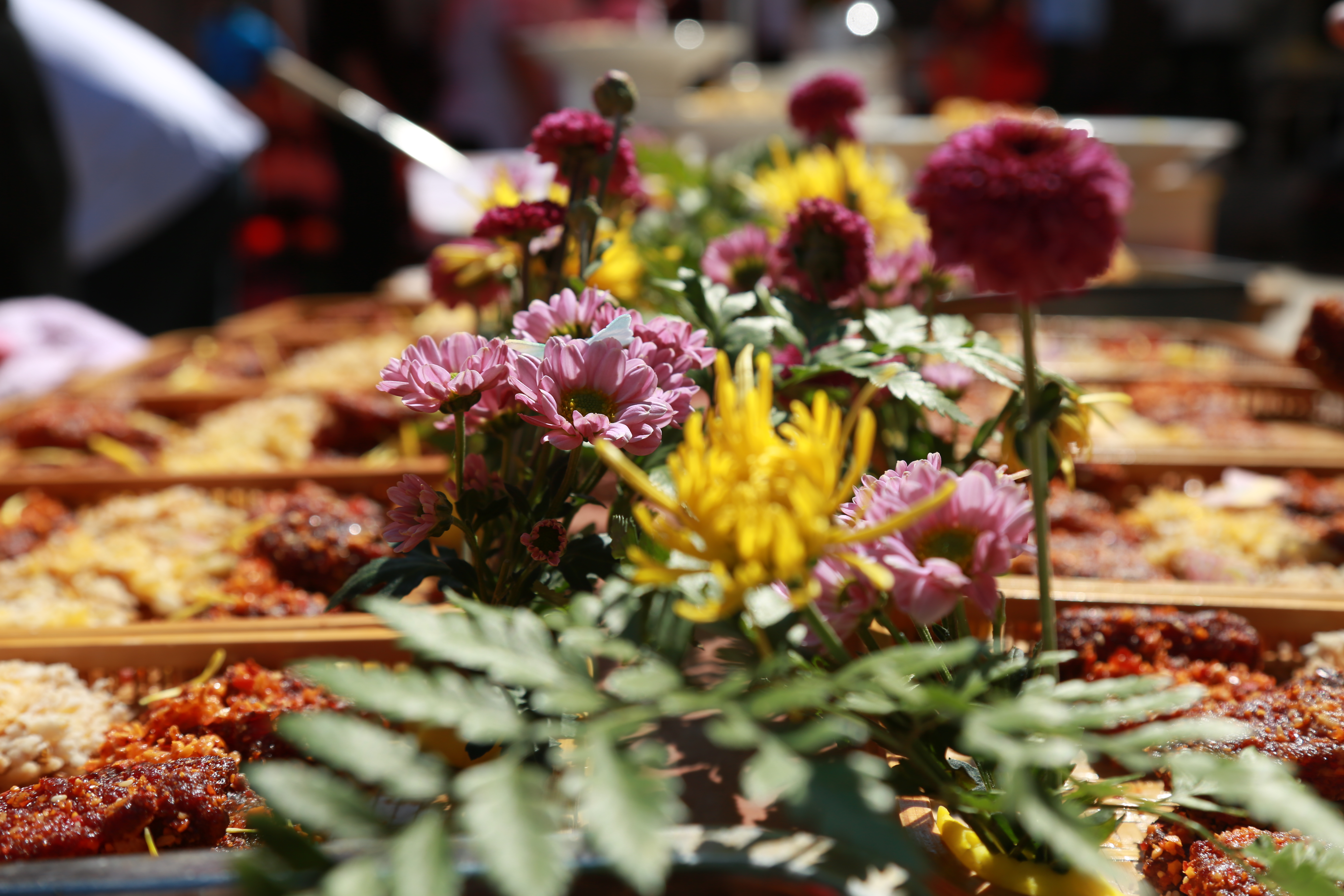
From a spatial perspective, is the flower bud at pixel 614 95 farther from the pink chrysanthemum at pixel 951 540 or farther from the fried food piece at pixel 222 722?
the fried food piece at pixel 222 722

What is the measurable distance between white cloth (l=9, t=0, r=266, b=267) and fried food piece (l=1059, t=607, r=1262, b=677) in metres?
2.79

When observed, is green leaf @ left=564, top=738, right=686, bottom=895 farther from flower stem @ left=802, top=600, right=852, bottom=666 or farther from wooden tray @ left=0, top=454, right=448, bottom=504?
wooden tray @ left=0, top=454, right=448, bottom=504

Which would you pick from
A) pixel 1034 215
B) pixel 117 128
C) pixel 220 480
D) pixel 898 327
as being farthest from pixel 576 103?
pixel 1034 215

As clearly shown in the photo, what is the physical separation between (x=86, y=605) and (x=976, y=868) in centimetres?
94

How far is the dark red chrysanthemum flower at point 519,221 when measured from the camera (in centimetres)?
71

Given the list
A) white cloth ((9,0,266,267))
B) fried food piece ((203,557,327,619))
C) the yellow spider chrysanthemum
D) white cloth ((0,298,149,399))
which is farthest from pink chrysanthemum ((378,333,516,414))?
white cloth ((9,0,266,267))

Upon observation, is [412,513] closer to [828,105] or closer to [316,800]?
[316,800]

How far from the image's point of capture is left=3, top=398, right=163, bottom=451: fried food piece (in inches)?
56.6

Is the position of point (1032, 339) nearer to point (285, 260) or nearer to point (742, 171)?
point (742, 171)

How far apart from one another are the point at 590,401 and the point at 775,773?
0.86 feet

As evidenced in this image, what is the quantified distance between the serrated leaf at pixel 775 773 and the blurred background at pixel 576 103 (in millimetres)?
1255

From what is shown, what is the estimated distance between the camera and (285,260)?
453cm

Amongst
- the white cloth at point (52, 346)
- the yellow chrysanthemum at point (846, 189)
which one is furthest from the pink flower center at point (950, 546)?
the white cloth at point (52, 346)

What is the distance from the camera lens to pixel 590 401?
1.75ft
